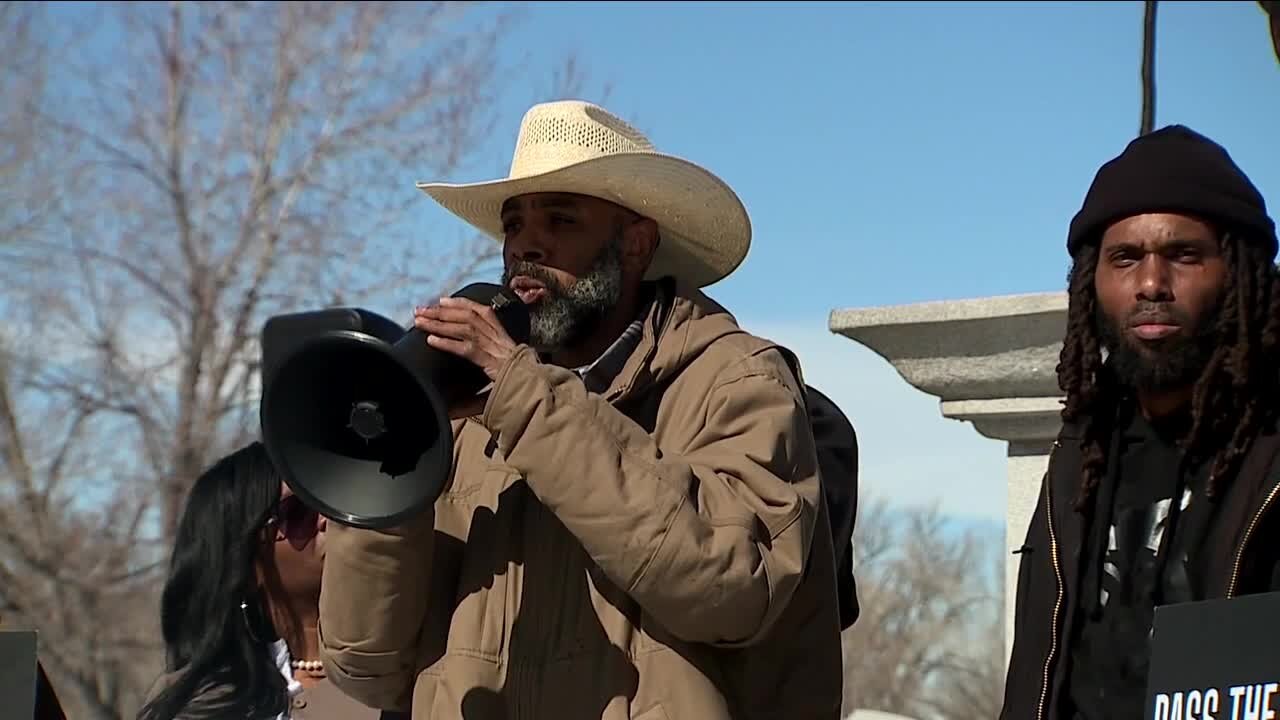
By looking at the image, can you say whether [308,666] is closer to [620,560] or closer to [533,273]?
[533,273]

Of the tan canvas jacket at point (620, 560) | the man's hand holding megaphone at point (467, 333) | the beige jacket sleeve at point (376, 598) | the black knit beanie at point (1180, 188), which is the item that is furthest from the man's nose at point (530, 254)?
the black knit beanie at point (1180, 188)

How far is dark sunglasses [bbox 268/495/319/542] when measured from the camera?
4574mm

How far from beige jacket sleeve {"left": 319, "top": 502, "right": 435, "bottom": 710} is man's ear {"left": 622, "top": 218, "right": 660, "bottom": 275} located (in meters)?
0.68

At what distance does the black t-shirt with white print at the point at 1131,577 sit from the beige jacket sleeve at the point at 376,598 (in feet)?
3.71

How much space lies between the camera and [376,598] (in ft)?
11.2

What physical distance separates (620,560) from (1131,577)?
0.91 meters

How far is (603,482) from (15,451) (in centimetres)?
1281

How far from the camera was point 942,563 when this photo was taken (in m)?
34.1

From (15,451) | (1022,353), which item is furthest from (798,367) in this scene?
(15,451)

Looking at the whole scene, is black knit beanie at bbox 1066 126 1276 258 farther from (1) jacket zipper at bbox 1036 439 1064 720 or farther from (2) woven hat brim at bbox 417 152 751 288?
(2) woven hat brim at bbox 417 152 751 288

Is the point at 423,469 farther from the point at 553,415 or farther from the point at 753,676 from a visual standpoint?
the point at 753,676

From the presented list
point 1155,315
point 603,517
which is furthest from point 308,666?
point 1155,315

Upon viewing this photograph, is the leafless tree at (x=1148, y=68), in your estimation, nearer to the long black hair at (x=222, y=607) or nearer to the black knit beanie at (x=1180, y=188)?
the black knit beanie at (x=1180, y=188)

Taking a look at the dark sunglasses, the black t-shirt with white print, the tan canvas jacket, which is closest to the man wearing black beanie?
the black t-shirt with white print
